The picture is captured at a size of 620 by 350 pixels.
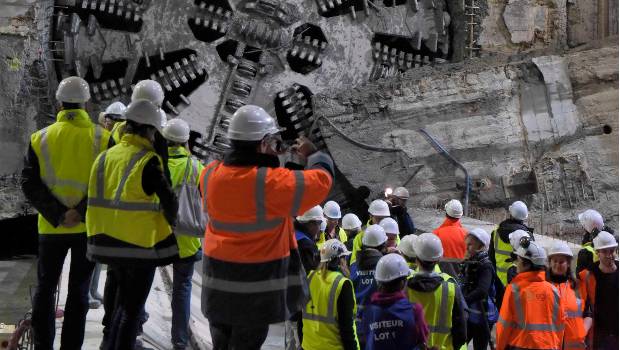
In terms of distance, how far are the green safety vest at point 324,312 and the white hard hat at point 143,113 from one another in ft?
3.51

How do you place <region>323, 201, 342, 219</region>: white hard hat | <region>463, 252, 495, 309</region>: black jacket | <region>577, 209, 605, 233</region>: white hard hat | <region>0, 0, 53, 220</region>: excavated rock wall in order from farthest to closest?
<region>0, 0, 53, 220</region>: excavated rock wall
<region>323, 201, 342, 219</region>: white hard hat
<region>577, 209, 605, 233</region>: white hard hat
<region>463, 252, 495, 309</region>: black jacket

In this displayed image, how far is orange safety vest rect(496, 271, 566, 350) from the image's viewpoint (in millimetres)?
4379

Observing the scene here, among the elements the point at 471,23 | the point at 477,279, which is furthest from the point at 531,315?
the point at 471,23

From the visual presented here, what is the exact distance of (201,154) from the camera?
956 cm

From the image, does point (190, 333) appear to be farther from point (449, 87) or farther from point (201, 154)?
point (449, 87)

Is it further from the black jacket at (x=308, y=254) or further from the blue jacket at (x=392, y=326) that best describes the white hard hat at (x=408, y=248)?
the blue jacket at (x=392, y=326)

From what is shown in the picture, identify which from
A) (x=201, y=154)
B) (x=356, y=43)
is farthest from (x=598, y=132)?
(x=201, y=154)

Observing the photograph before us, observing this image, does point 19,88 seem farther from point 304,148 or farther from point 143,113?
point 304,148

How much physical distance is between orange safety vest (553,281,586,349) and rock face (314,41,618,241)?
454 centimetres

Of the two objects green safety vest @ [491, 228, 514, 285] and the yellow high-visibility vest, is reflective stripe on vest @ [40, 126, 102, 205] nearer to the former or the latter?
the yellow high-visibility vest

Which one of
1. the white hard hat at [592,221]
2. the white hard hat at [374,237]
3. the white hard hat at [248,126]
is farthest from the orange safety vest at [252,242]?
the white hard hat at [592,221]

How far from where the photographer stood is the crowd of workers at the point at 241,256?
3451 mm

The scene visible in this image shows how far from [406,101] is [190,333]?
15.4 ft

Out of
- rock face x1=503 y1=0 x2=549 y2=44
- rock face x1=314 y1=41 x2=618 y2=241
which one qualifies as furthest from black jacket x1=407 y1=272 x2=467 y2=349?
rock face x1=503 y1=0 x2=549 y2=44
